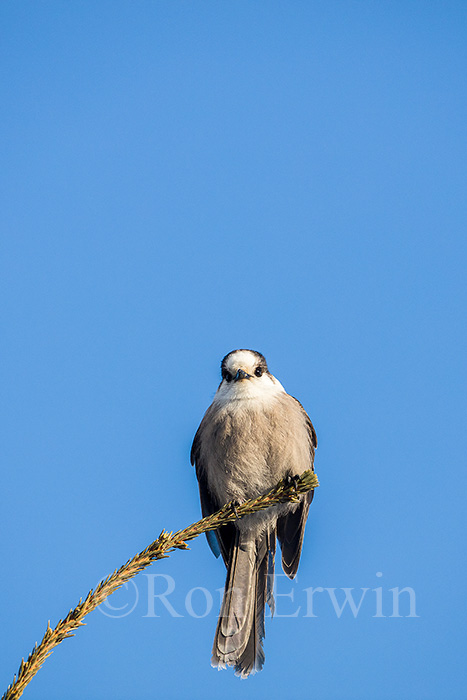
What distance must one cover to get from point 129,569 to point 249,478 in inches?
83.3

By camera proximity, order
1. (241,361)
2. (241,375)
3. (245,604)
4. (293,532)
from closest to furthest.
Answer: (245,604), (241,375), (241,361), (293,532)

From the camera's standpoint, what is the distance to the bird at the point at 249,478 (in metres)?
4.46

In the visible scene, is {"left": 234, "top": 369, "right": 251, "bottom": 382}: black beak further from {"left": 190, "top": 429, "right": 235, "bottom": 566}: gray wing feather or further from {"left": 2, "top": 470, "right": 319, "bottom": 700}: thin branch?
{"left": 2, "top": 470, "right": 319, "bottom": 700}: thin branch

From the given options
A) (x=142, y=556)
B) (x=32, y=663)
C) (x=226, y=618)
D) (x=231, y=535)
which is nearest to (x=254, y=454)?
(x=231, y=535)

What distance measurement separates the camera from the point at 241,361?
5.09 meters

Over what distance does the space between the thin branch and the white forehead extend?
1.21 m

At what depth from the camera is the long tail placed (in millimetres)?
4297

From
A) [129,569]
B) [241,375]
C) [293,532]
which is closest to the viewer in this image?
[129,569]

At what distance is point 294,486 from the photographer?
402 cm

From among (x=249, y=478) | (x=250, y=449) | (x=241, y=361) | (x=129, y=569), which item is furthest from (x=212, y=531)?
(x=129, y=569)

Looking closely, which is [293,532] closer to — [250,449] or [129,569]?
[250,449]

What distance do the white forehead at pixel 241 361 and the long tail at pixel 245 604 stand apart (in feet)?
4.23

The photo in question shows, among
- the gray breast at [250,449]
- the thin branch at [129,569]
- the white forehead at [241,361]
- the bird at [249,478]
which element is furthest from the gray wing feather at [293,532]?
the thin branch at [129,569]

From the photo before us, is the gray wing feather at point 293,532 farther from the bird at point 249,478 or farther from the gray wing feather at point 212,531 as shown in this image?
the gray wing feather at point 212,531
